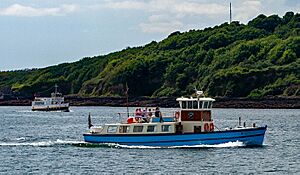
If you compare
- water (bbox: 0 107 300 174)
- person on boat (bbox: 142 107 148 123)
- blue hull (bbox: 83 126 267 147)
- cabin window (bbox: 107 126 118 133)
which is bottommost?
water (bbox: 0 107 300 174)

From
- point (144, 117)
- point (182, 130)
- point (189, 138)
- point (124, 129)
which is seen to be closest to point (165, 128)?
point (182, 130)

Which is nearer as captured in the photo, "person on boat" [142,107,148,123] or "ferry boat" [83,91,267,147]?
"ferry boat" [83,91,267,147]

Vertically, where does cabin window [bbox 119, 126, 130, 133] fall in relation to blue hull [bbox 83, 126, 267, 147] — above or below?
above

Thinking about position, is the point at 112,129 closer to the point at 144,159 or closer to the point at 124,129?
the point at 124,129

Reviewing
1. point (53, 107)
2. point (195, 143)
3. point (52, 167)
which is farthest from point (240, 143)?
point (53, 107)

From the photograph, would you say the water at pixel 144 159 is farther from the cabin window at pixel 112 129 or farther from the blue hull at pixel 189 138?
the cabin window at pixel 112 129

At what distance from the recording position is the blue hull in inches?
2611

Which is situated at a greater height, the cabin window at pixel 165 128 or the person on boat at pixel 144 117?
the person on boat at pixel 144 117

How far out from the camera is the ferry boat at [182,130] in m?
66.4

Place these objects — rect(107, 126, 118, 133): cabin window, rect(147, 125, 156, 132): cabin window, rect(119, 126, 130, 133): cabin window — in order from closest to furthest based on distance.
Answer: rect(147, 125, 156, 132): cabin window
rect(119, 126, 130, 133): cabin window
rect(107, 126, 118, 133): cabin window

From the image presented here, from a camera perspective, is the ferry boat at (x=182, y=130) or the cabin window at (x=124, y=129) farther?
the cabin window at (x=124, y=129)

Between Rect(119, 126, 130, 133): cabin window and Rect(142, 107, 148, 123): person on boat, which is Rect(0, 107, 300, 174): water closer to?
Rect(119, 126, 130, 133): cabin window

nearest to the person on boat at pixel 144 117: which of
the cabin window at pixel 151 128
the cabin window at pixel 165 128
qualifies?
the cabin window at pixel 151 128

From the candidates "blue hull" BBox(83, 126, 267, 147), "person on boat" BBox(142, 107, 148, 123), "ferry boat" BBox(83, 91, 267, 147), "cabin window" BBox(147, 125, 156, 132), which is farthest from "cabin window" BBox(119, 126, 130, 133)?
"cabin window" BBox(147, 125, 156, 132)
